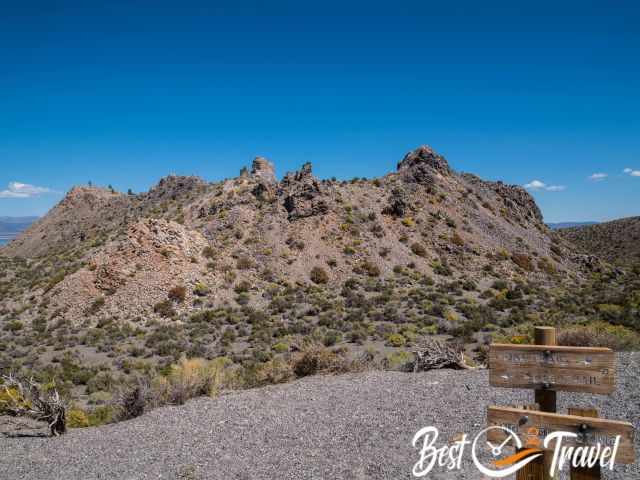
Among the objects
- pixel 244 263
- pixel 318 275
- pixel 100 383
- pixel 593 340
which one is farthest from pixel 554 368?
pixel 244 263

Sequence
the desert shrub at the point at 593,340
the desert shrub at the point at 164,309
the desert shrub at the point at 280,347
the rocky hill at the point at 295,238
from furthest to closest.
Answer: the rocky hill at the point at 295,238, the desert shrub at the point at 164,309, the desert shrub at the point at 280,347, the desert shrub at the point at 593,340

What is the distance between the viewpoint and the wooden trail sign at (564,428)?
3006 millimetres

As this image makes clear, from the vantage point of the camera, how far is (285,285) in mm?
28078

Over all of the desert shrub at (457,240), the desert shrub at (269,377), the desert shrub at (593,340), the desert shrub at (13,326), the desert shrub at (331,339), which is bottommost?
the desert shrub at (13,326)

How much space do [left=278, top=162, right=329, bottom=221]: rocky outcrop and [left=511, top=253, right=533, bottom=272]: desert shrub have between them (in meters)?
16.5

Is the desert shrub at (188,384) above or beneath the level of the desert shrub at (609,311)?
beneath

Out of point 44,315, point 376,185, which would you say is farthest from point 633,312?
point 44,315

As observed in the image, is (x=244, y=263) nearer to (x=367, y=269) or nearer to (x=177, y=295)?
(x=177, y=295)

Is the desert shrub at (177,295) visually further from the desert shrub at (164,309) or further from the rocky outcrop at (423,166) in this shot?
the rocky outcrop at (423,166)

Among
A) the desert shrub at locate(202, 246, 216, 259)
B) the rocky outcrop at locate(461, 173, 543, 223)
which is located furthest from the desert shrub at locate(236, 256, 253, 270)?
the rocky outcrop at locate(461, 173, 543, 223)

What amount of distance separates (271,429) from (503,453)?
3781mm

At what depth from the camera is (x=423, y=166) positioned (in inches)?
1743

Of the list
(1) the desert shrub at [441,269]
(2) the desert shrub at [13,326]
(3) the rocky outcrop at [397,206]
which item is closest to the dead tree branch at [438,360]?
(2) the desert shrub at [13,326]

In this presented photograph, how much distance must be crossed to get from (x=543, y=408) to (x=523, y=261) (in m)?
35.6
